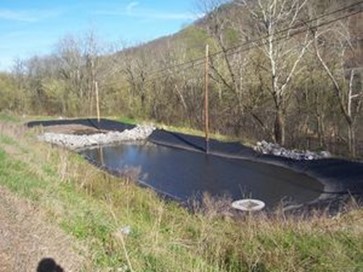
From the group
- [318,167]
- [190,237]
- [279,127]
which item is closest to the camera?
[190,237]

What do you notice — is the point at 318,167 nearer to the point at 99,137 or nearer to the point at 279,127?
the point at 279,127

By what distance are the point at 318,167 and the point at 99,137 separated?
15.1 m

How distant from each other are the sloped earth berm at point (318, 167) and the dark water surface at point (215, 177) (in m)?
0.35

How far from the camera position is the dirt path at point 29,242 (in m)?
5.12

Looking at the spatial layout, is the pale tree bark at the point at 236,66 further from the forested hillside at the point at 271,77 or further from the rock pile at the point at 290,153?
the rock pile at the point at 290,153

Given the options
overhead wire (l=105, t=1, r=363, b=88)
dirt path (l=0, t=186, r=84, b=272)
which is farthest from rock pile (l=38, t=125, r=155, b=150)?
dirt path (l=0, t=186, r=84, b=272)

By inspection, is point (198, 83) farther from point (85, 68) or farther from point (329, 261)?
point (329, 261)

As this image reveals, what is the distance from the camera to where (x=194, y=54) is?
4438 centimetres

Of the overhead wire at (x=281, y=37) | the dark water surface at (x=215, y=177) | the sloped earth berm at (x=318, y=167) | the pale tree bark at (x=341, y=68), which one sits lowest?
the dark water surface at (x=215, y=177)

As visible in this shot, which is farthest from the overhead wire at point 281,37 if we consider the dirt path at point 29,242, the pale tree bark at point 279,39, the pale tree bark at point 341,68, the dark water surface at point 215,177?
the dirt path at point 29,242

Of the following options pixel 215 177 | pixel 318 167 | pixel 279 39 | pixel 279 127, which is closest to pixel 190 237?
pixel 215 177

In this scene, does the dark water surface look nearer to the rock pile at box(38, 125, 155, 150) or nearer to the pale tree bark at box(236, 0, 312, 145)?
the rock pile at box(38, 125, 155, 150)

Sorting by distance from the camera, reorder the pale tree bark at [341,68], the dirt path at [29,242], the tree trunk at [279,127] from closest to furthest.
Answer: the dirt path at [29,242], the pale tree bark at [341,68], the tree trunk at [279,127]

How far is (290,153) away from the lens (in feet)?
61.7
